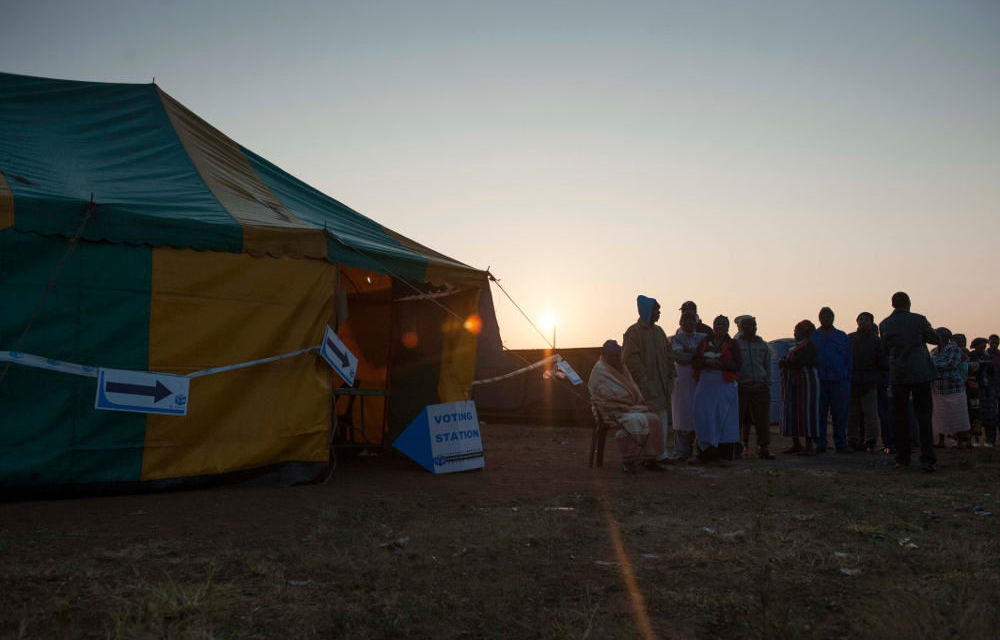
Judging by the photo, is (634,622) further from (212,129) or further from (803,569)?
(212,129)

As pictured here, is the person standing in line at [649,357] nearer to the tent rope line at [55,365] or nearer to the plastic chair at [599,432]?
the plastic chair at [599,432]

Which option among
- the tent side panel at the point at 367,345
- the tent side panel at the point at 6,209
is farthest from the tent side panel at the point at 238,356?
the tent side panel at the point at 367,345

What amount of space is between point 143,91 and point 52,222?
11.0ft

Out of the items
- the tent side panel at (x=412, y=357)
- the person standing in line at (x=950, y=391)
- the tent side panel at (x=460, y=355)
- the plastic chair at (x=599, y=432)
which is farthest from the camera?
the person standing in line at (x=950, y=391)

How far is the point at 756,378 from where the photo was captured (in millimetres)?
10195

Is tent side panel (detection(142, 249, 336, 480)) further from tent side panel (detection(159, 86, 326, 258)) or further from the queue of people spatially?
the queue of people

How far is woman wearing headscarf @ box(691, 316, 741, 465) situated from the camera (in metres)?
9.44

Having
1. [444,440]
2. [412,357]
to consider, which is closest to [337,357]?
[444,440]

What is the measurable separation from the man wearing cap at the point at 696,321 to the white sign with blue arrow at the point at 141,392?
5.71 m

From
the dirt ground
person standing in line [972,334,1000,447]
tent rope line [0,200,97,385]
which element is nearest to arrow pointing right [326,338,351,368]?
the dirt ground

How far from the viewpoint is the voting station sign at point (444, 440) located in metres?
8.58

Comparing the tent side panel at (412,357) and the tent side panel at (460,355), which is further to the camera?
the tent side panel at (412,357)

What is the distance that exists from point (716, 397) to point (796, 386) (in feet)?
6.27

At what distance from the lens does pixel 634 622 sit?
10.7ft
